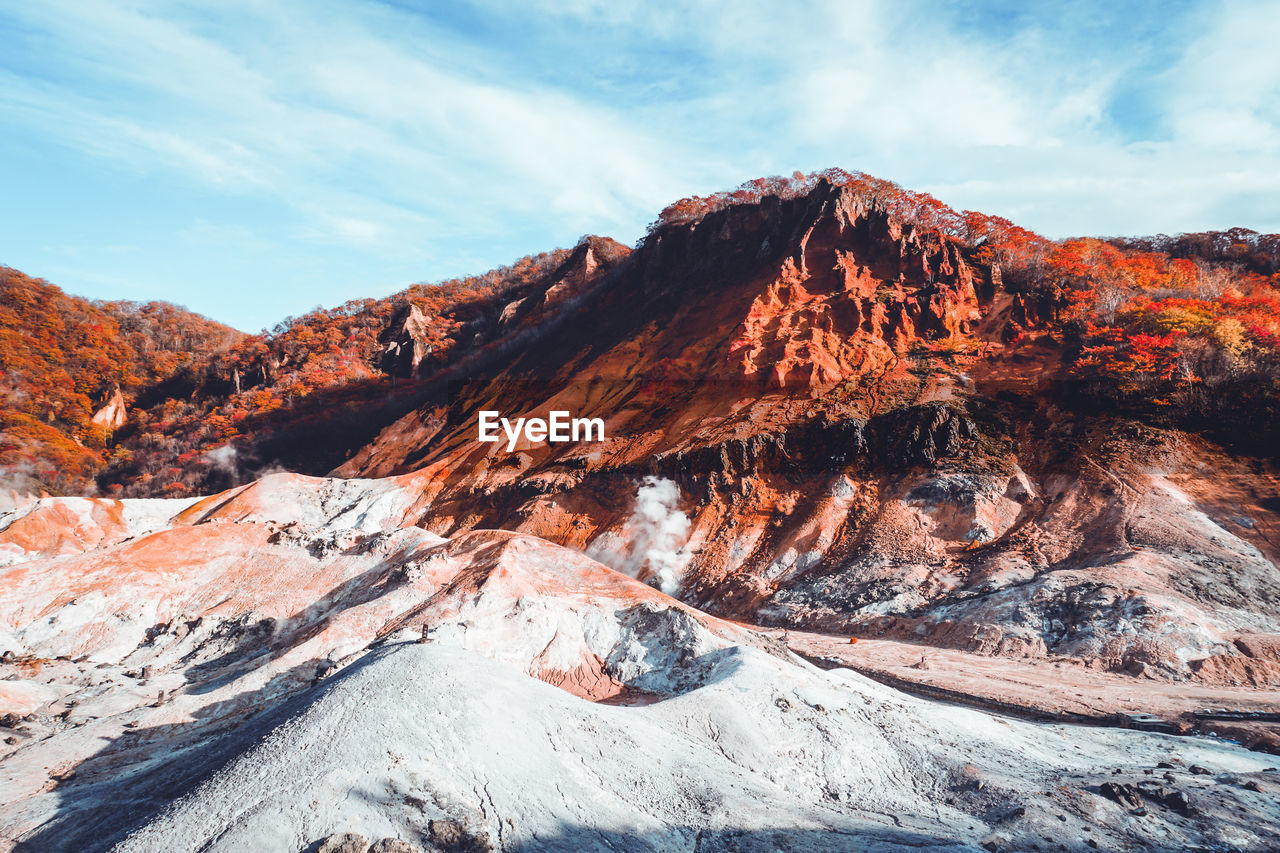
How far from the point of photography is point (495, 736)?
10562 millimetres

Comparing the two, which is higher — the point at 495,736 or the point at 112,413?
the point at 112,413

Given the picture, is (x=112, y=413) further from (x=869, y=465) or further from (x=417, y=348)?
(x=869, y=465)

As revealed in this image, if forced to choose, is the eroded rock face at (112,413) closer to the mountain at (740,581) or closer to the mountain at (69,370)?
the mountain at (69,370)

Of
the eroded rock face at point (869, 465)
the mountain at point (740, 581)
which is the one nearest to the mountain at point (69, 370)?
the mountain at point (740, 581)

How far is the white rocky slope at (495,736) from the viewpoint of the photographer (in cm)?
902

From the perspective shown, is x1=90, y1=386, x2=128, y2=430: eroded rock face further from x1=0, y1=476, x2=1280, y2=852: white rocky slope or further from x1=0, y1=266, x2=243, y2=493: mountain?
x1=0, y1=476, x2=1280, y2=852: white rocky slope

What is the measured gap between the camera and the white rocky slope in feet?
29.6

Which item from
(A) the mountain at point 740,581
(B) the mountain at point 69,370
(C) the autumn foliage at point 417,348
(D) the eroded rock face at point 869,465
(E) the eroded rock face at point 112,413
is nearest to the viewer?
(A) the mountain at point 740,581

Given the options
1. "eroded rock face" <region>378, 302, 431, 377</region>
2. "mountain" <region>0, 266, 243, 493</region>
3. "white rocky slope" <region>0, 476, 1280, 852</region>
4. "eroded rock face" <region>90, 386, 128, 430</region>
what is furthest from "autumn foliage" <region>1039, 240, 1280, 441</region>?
"eroded rock face" <region>90, 386, 128, 430</region>

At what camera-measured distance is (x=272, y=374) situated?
216ft

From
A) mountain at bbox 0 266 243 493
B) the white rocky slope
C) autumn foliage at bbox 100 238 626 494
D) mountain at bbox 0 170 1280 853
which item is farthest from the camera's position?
autumn foliage at bbox 100 238 626 494

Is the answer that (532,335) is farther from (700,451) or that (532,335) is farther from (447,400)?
(700,451)

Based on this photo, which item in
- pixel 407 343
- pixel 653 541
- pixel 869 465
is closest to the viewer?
pixel 869 465

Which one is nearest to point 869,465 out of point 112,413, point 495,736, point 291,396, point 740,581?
point 740,581
